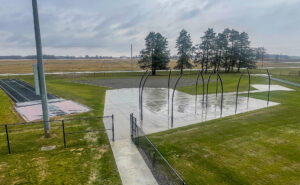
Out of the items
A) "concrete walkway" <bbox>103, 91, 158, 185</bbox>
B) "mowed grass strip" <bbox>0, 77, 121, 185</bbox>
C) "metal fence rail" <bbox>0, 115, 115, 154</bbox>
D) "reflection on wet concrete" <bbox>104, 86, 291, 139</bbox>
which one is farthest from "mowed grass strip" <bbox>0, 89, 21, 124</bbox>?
"concrete walkway" <bbox>103, 91, 158, 185</bbox>

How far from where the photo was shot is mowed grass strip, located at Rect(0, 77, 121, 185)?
6.41m

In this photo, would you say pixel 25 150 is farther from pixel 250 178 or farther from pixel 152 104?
pixel 152 104

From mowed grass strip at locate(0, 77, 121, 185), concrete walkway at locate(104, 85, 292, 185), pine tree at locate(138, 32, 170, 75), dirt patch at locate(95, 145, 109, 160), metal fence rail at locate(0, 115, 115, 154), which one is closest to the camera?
mowed grass strip at locate(0, 77, 121, 185)

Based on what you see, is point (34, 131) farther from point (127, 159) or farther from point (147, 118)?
point (147, 118)

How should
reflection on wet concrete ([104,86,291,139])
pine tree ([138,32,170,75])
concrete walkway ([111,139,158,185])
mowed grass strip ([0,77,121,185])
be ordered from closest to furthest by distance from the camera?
concrete walkway ([111,139,158,185]) < mowed grass strip ([0,77,121,185]) < reflection on wet concrete ([104,86,291,139]) < pine tree ([138,32,170,75])

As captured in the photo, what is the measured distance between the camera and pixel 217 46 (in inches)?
2206

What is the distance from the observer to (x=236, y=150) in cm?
830

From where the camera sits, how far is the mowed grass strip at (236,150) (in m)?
6.47

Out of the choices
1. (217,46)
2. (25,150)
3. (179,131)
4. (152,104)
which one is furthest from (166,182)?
(217,46)

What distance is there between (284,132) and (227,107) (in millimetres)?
6293

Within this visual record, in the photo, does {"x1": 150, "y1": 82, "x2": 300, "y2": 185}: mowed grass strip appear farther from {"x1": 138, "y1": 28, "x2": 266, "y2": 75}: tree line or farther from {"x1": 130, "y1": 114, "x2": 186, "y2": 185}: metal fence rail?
{"x1": 138, "y1": 28, "x2": 266, "y2": 75}: tree line

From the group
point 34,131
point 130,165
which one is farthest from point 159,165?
point 34,131

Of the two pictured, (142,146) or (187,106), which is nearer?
(142,146)

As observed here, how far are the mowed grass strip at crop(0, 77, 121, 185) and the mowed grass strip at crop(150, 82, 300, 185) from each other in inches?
101
